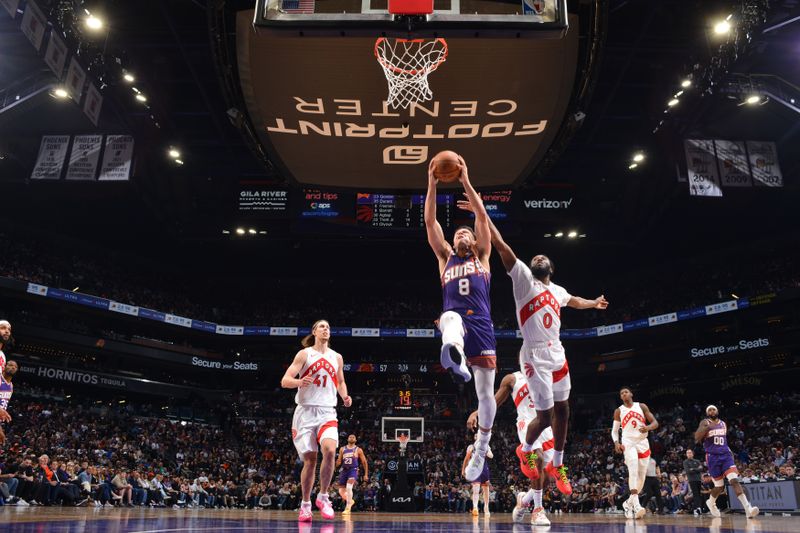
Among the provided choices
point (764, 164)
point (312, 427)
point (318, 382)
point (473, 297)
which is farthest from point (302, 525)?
point (764, 164)

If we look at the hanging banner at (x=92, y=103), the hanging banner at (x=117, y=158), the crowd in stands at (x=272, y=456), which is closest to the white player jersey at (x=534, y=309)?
the crowd in stands at (x=272, y=456)

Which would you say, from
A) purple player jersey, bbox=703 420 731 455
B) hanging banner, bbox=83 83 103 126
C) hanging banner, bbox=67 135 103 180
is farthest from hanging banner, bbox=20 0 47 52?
purple player jersey, bbox=703 420 731 455

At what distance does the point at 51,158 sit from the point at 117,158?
2386mm

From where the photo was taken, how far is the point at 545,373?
21.1ft

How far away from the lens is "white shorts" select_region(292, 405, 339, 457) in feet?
23.5

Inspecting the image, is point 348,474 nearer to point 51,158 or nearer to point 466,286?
point 466,286

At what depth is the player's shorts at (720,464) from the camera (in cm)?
1156

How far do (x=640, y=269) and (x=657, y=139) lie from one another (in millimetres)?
15611

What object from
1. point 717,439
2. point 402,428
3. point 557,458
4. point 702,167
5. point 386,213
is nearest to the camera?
point 557,458

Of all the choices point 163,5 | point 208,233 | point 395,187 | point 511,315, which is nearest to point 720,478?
point 395,187

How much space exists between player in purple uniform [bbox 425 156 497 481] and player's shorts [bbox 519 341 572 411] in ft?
1.51

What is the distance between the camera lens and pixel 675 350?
32750mm

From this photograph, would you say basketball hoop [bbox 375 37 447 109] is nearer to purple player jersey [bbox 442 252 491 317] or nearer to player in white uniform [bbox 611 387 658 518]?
purple player jersey [bbox 442 252 491 317]

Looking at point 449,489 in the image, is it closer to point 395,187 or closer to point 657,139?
point 395,187
